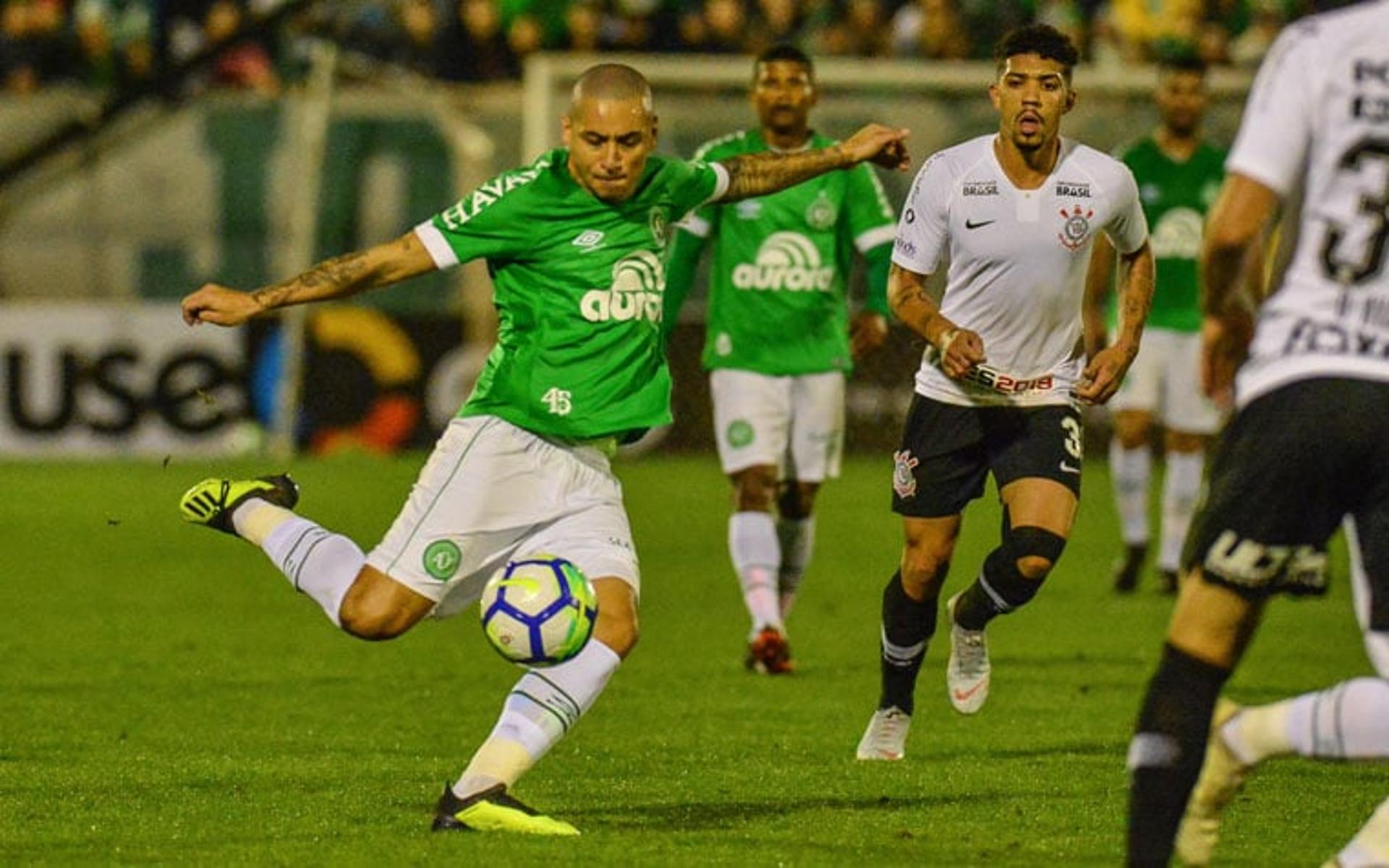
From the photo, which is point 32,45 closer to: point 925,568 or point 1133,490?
point 1133,490

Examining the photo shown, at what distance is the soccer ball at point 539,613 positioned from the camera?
717 cm

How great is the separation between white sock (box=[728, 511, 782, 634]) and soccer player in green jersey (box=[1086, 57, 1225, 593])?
12.1ft

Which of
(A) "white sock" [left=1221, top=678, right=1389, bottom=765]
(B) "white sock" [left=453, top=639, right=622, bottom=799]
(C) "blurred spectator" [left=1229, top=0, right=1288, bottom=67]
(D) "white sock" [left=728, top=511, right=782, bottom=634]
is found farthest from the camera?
(C) "blurred spectator" [left=1229, top=0, right=1288, bottom=67]

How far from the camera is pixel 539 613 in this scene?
7.16 m

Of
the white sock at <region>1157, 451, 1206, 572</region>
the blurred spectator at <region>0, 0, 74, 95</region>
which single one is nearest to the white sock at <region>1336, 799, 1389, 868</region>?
the white sock at <region>1157, 451, 1206, 572</region>

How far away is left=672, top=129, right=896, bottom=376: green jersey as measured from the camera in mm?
11820

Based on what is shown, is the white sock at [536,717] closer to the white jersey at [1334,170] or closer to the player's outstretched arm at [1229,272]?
the player's outstretched arm at [1229,272]

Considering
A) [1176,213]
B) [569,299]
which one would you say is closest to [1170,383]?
[1176,213]

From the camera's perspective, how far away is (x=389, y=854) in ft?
23.3

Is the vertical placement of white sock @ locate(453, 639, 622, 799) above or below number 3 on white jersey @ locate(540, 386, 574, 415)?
below

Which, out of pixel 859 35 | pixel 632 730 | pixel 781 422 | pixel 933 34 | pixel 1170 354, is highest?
pixel 781 422

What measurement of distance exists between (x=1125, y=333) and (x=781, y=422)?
3.23 meters

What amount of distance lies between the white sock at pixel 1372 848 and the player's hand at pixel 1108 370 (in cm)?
285

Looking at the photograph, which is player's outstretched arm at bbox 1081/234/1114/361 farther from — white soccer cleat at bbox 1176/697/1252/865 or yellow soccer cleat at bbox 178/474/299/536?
white soccer cleat at bbox 1176/697/1252/865
